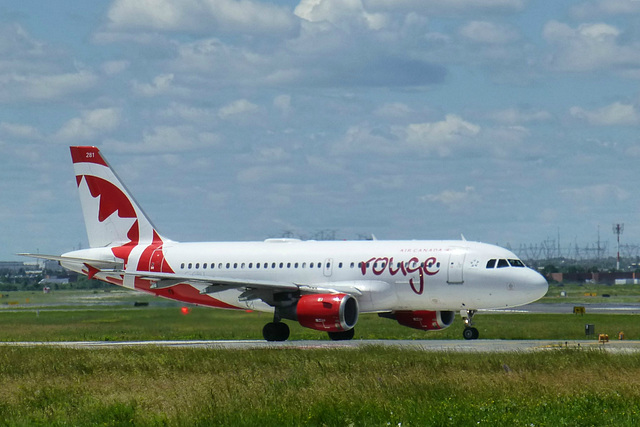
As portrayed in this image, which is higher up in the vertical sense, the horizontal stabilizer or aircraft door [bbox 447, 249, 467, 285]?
the horizontal stabilizer

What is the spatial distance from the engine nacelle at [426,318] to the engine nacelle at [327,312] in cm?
372

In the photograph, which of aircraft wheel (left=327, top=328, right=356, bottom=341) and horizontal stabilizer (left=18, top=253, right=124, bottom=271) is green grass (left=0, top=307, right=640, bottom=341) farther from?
horizontal stabilizer (left=18, top=253, right=124, bottom=271)

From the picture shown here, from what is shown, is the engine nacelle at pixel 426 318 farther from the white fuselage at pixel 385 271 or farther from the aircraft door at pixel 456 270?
the aircraft door at pixel 456 270

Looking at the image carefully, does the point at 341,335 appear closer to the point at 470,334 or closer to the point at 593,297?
the point at 470,334

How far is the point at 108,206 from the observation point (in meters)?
50.0

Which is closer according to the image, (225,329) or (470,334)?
(470,334)

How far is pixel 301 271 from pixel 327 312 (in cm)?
477

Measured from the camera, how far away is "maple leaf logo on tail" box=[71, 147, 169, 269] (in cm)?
4966

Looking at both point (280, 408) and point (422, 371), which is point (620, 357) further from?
point (280, 408)

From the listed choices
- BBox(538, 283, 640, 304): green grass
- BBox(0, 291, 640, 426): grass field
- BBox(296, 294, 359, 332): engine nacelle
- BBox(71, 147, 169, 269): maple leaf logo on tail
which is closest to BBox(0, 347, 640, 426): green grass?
BBox(0, 291, 640, 426): grass field

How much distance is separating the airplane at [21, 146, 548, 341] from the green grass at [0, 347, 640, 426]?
10007 millimetres

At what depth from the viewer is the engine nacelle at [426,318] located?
4353cm

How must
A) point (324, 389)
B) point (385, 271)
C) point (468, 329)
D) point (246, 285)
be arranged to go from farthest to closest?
1. point (468, 329)
2. point (246, 285)
3. point (385, 271)
4. point (324, 389)

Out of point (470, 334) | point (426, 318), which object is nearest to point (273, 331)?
point (426, 318)
